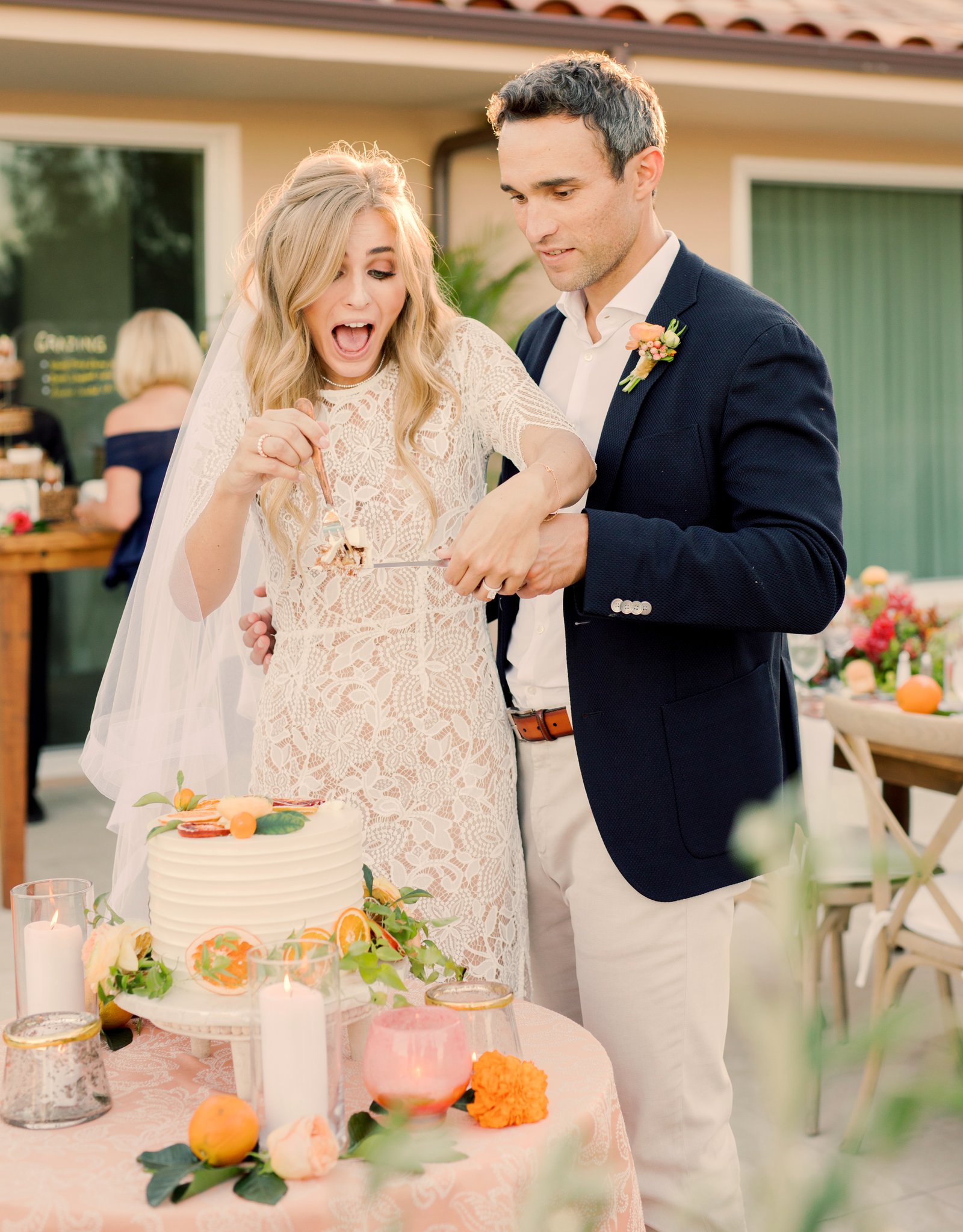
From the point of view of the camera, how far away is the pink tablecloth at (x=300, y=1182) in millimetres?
1258

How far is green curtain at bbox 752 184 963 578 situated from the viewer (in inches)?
307

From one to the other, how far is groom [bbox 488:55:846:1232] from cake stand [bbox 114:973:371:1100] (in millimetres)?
629

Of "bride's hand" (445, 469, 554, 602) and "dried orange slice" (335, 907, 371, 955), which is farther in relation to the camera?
"bride's hand" (445, 469, 554, 602)

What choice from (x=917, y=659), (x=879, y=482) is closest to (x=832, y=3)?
(x=879, y=482)

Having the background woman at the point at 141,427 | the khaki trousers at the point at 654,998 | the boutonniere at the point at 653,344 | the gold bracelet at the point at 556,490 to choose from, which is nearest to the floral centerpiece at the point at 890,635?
the khaki trousers at the point at 654,998

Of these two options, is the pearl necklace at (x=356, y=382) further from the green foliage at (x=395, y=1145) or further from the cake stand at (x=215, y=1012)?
the green foliage at (x=395, y=1145)

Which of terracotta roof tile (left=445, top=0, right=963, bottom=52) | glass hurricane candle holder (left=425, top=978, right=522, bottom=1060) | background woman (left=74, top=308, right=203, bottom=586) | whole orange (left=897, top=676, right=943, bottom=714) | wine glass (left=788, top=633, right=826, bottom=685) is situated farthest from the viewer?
terracotta roof tile (left=445, top=0, right=963, bottom=52)

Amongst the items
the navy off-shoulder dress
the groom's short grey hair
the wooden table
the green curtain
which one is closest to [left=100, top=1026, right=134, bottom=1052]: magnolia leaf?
the groom's short grey hair

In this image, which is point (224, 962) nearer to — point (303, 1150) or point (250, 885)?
point (250, 885)

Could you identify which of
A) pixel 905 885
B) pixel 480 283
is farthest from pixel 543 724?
pixel 480 283

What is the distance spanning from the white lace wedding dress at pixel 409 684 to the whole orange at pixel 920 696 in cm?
186

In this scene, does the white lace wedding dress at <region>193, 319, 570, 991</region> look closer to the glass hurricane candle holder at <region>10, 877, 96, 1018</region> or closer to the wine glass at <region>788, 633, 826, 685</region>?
the glass hurricane candle holder at <region>10, 877, 96, 1018</region>

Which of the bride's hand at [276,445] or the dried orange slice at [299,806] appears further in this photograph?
the bride's hand at [276,445]

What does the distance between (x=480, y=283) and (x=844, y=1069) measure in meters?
6.36
